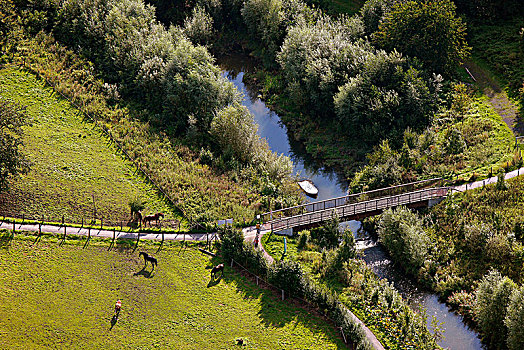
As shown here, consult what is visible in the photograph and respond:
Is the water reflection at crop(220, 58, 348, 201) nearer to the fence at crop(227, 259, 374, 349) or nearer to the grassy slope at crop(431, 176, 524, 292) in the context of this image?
the grassy slope at crop(431, 176, 524, 292)

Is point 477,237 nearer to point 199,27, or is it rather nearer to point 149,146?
point 149,146

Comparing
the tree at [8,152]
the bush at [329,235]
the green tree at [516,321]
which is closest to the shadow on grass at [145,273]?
the tree at [8,152]

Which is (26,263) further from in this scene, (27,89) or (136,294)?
(27,89)

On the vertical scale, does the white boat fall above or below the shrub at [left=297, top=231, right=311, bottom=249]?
above

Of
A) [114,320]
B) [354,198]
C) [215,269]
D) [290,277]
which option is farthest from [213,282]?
[354,198]

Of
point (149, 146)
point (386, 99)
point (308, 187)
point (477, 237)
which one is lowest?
point (477, 237)

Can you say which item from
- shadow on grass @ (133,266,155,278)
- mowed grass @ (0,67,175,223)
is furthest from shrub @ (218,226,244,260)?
mowed grass @ (0,67,175,223)
